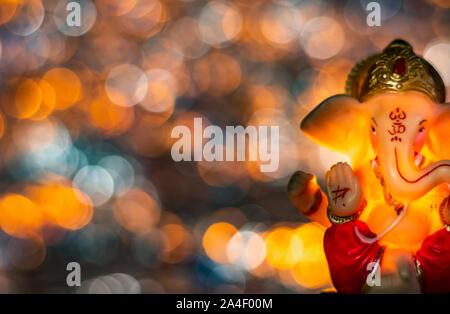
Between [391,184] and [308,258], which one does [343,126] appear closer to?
[391,184]

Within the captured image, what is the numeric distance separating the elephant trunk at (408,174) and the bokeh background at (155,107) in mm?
1589

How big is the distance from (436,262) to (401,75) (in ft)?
1.10

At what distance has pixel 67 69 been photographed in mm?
2832

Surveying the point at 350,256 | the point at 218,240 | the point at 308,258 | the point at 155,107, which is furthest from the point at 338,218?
the point at 155,107

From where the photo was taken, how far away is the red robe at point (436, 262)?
3.56 ft

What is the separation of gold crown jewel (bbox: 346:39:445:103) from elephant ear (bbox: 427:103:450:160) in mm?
30

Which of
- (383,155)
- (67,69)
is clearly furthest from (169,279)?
(383,155)

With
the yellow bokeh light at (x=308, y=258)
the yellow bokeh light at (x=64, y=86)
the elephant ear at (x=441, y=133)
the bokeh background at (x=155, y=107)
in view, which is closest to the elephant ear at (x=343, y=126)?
the elephant ear at (x=441, y=133)

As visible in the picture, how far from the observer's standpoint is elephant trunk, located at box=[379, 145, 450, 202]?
1094 mm

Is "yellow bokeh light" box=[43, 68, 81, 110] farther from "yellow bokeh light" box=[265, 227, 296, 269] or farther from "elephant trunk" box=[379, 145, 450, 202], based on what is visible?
"elephant trunk" box=[379, 145, 450, 202]

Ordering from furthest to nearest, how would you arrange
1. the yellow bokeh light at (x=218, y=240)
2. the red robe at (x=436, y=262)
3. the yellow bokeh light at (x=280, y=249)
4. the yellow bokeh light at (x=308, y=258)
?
the yellow bokeh light at (x=218, y=240) → the yellow bokeh light at (x=280, y=249) → the yellow bokeh light at (x=308, y=258) → the red robe at (x=436, y=262)

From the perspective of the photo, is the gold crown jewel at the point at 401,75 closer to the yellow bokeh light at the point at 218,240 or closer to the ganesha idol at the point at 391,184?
the ganesha idol at the point at 391,184

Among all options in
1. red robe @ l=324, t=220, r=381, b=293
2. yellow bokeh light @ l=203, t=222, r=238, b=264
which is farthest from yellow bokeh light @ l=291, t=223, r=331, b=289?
red robe @ l=324, t=220, r=381, b=293
